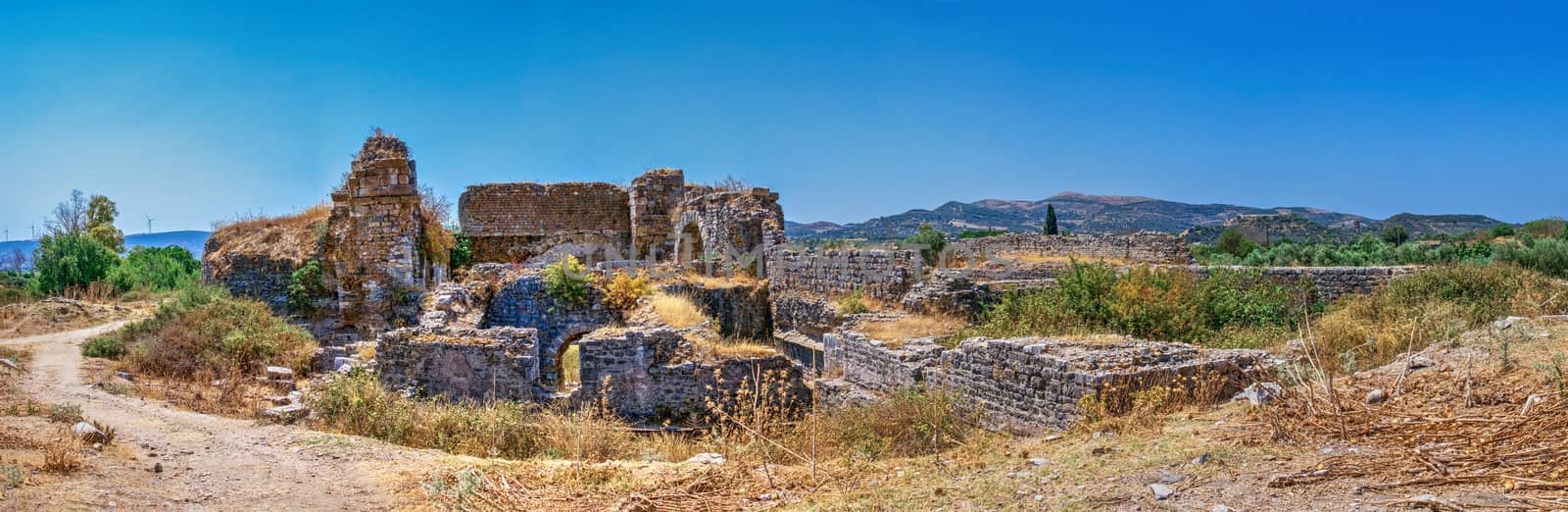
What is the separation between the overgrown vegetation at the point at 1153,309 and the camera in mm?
12141

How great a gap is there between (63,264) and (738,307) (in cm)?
1594

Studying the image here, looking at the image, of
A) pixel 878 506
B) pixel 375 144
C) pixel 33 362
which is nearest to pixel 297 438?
pixel 878 506

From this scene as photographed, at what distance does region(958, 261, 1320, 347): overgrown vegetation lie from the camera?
1214 centimetres

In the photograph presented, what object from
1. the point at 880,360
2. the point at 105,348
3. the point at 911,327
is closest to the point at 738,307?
the point at 911,327

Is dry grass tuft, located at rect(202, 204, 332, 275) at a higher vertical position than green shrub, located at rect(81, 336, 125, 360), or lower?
higher

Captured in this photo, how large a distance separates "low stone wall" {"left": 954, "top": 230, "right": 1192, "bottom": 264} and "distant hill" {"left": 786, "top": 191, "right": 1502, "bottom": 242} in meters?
21.3

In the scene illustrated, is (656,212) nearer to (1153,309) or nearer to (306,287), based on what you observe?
(306,287)

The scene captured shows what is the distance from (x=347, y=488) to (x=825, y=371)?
745 centimetres

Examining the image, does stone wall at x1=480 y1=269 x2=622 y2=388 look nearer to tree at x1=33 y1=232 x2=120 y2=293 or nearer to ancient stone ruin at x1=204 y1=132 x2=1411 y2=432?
ancient stone ruin at x1=204 y1=132 x2=1411 y2=432

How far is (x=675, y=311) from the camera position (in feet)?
45.9

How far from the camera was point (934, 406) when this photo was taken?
8.40 metres

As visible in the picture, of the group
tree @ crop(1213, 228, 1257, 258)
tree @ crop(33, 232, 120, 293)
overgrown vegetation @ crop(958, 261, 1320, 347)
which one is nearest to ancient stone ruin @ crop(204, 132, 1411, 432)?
overgrown vegetation @ crop(958, 261, 1320, 347)

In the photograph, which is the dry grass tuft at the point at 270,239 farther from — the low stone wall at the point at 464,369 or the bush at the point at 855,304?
the bush at the point at 855,304

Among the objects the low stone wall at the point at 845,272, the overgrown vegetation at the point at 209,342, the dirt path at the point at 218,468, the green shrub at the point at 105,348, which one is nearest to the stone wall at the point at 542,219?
the low stone wall at the point at 845,272
